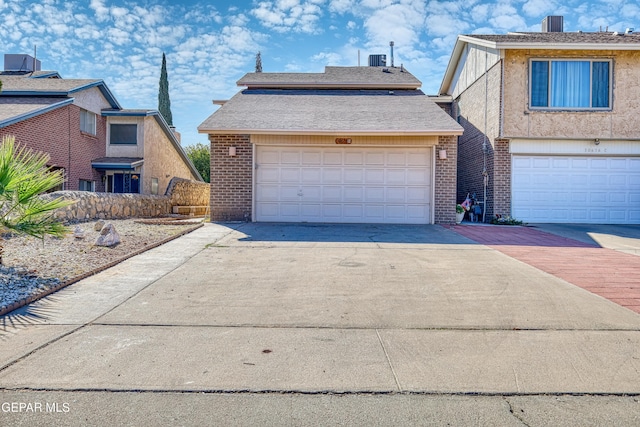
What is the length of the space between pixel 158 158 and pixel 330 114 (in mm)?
14833

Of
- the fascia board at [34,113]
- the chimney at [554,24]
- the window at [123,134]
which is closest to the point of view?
the fascia board at [34,113]

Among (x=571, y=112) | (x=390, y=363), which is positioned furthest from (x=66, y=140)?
(x=571, y=112)

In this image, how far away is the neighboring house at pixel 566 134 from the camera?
13656 mm

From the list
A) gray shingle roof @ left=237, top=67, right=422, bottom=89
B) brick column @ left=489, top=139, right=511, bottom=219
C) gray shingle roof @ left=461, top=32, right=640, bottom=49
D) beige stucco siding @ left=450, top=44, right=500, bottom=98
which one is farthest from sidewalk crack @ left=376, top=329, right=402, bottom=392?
gray shingle roof @ left=237, top=67, right=422, bottom=89

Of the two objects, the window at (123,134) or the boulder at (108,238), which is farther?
the window at (123,134)

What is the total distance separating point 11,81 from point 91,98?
3268 mm

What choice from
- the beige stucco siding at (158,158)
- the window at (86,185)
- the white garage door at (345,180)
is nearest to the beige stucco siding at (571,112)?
the white garage door at (345,180)

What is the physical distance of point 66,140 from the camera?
18.4m

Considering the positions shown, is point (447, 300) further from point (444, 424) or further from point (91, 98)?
point (91, 98)

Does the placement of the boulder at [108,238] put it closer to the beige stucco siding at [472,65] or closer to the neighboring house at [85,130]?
the neighboring house at [85,130]

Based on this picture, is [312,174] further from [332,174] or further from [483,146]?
[483,146]

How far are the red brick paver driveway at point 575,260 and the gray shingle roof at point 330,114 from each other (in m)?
3.43

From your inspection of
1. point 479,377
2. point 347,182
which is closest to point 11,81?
point 347,182

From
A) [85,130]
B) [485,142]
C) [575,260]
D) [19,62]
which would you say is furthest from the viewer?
[19,62]
